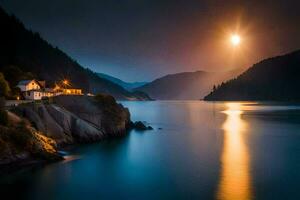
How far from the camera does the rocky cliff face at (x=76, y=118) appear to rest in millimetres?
38750

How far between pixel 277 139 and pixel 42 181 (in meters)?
44.0

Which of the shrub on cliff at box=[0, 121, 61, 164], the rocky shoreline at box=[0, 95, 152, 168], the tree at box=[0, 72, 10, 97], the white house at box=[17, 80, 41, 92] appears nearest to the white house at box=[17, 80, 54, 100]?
the white house at box=[17, 80, 41, 92]

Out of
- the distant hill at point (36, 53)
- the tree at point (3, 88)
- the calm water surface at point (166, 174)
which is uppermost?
the distant hill at point (36, 53)

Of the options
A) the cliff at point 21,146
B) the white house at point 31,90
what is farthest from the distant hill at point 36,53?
the cliff at point 21,146

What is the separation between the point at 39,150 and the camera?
29.7 meters

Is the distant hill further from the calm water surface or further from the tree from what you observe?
the calm water surface

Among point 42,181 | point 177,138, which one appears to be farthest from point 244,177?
point 177,138

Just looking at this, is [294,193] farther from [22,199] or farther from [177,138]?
[177,138]

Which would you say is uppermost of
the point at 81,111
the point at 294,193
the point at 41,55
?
the point at 41,55

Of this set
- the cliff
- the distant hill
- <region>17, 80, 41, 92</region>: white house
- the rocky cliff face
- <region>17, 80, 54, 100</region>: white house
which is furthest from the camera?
the distant hill

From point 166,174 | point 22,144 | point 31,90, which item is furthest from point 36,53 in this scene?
point 166,174

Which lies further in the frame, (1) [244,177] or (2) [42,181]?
(1) [244,177]

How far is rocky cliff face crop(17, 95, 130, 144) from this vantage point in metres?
38.8

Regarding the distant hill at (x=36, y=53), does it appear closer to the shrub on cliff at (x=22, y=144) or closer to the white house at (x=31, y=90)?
the white house at (x=31, y=90)
